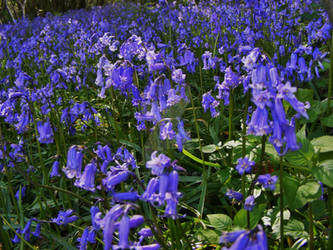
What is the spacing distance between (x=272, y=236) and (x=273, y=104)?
1068 millimetres

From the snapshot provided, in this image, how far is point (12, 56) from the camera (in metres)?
8.27

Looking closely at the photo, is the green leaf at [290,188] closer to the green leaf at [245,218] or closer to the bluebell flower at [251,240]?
the green leaf at [245,218]

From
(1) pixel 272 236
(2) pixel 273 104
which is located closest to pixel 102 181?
(2) pixel 273 104

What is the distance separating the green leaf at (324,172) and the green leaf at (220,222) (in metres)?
0.54

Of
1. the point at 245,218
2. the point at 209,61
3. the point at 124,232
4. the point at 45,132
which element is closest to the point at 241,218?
the point at 245,218

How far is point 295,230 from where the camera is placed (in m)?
1.98

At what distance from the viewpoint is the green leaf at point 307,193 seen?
1608mm

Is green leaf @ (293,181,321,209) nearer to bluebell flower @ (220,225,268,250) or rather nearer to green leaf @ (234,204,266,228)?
green leaf @ (234,204,266,228)

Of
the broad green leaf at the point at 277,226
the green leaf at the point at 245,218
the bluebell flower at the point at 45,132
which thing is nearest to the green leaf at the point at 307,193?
the green leaf at the point at 245,218

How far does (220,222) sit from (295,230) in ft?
1.56

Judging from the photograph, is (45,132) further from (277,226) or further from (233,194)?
(277,226)

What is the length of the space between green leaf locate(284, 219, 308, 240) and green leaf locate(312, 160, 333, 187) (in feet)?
1.68

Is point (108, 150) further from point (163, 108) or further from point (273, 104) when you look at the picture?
point (273, 104)

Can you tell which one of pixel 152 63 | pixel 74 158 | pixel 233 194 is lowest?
pixel 233 194
